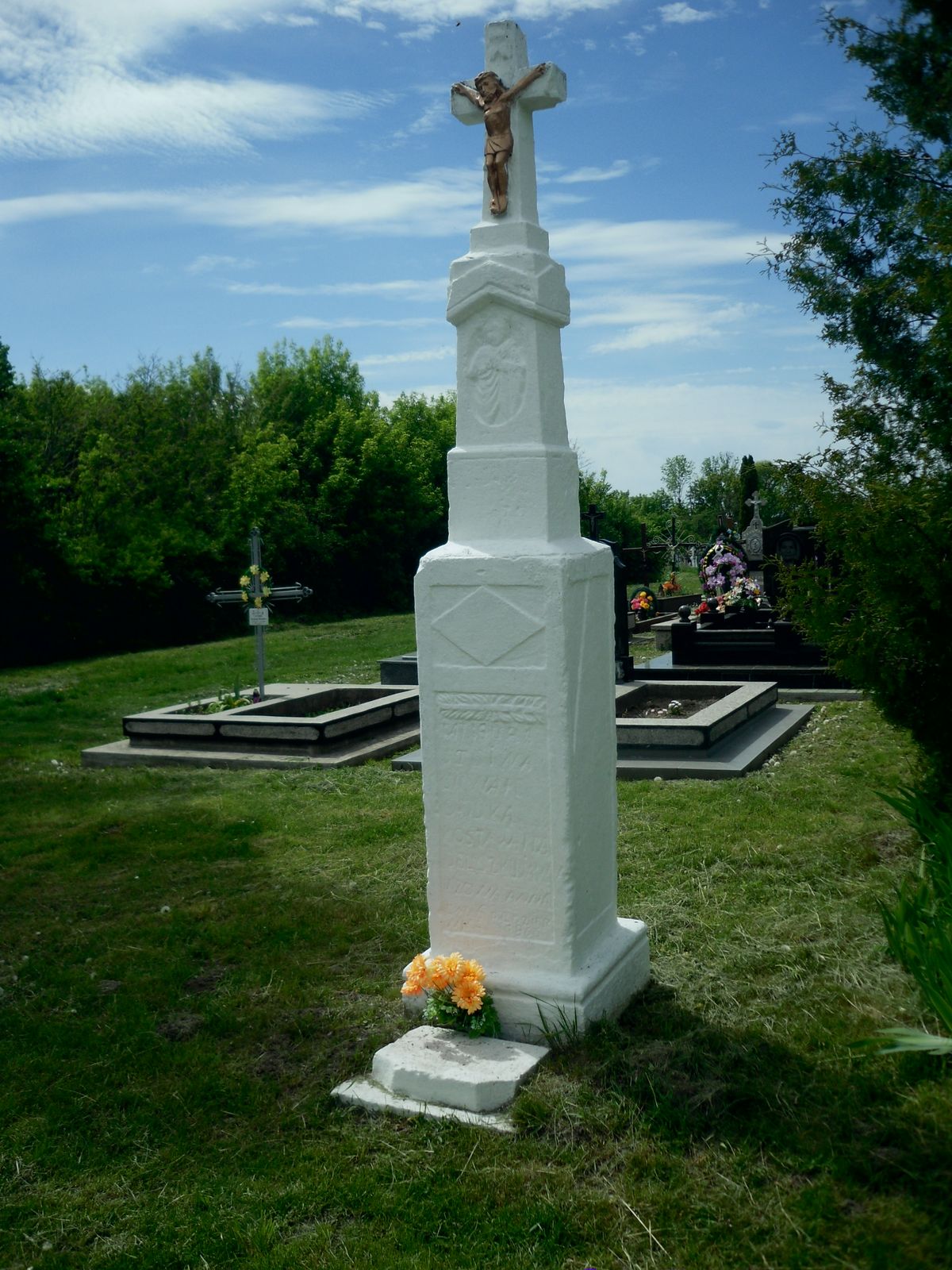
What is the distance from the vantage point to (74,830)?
746 centimetres

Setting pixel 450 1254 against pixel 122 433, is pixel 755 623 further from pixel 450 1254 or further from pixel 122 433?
pixel 122 433

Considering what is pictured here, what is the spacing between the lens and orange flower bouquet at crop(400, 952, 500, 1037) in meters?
3.93

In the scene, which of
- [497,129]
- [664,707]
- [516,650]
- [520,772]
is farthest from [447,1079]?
[664,707]

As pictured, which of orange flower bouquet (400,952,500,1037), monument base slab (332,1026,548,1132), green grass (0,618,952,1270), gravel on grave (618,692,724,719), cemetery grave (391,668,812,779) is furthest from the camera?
gravel on grave (618,692,724,719)

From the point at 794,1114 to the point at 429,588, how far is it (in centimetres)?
215

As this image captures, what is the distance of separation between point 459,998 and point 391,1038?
0.38m

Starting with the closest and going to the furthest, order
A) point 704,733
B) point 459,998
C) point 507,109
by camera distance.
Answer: point 459,998, point 507,109, point 704,733

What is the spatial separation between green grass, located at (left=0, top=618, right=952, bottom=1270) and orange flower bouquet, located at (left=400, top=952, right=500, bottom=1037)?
28 cm

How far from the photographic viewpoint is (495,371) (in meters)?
4.07

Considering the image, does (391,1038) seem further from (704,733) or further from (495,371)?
(704,733)

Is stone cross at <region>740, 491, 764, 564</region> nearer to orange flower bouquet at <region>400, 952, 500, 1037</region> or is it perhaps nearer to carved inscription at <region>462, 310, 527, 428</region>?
carved inscription at <region>462, 310, 527, 428</region>

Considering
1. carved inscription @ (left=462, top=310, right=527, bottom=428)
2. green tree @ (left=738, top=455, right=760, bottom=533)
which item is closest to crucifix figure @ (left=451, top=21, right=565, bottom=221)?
carved inscription @ (left=462, top=310, right=527, bottom=428)

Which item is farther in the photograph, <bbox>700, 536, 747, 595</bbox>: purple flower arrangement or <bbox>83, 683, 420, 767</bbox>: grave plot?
<bbox>700, 536, 747, 595</bbox>: purple flower arrangement

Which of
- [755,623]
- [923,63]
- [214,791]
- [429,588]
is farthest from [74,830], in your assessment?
[923,63]
